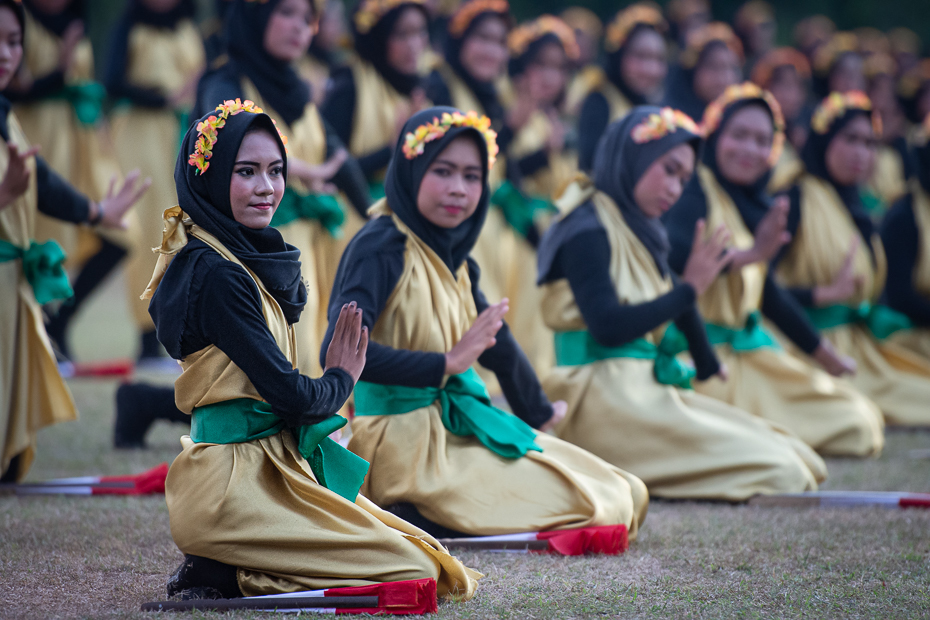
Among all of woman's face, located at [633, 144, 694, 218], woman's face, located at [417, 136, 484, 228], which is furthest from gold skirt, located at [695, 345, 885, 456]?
woman's face, located at [417, 136, 484, 228]

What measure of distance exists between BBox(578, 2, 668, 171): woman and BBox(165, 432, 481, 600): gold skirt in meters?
5.15

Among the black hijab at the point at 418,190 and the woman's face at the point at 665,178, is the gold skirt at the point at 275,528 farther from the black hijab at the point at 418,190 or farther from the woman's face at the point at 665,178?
the woman's face at the point at 665,178

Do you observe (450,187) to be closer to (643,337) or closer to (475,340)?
(475,340)

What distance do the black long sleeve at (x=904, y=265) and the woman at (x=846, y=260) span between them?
362 mm

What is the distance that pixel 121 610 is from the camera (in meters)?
2.62

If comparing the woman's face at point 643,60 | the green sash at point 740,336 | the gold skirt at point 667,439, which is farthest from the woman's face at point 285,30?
the woman's face at point 643,60

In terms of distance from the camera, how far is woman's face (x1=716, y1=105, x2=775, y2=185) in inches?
209

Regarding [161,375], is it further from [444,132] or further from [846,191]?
[846,191]

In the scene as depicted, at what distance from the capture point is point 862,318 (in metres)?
6.18

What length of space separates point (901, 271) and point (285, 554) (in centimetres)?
514

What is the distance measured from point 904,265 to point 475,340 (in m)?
4.26

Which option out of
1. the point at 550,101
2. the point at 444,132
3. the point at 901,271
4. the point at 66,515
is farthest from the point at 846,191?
the point at 66,515

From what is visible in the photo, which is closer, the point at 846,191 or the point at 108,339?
the point at 846,191

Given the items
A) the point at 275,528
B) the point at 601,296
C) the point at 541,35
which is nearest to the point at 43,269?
the point at 275,528
